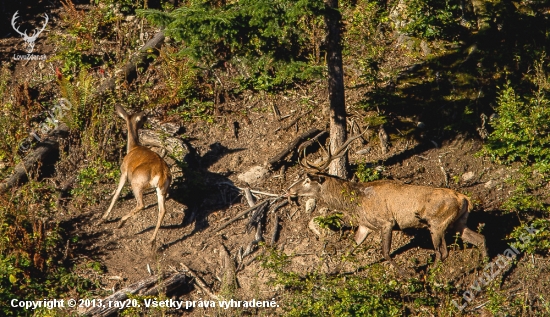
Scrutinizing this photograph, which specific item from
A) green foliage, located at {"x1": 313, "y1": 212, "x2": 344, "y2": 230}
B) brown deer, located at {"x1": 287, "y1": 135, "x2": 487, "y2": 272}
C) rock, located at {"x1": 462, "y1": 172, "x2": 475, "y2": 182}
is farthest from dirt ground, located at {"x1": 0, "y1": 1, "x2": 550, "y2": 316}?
brown deer, located at {"x1": 287, "y1": 135, "x2": 487, "y2": 272}

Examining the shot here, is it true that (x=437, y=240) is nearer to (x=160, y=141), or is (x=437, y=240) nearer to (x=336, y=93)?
(x=336, y=93)

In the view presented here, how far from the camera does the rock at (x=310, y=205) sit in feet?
41.9

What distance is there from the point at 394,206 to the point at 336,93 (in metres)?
2.17

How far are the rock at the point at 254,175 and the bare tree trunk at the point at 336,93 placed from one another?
118cm

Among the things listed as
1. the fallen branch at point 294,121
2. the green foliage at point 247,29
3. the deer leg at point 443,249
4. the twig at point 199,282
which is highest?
the green foliage at point 247,29

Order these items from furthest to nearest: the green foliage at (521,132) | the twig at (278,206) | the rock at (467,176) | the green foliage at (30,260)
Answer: the rock at (467,176)
the green foliage at (521,132)
the twig at (278,206)
the green foliage at (30,260)

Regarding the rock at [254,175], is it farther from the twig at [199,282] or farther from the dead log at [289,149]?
the twig at [199,282]

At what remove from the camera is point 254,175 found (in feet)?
44.1

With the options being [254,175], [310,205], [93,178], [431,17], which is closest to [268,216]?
[310,205]

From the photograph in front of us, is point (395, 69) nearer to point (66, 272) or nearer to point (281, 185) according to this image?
point (281, 185)

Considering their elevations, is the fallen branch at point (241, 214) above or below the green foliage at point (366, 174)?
below

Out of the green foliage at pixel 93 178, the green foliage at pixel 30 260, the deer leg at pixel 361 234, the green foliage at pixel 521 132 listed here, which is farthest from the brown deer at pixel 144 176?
the green foliage at pixel 521 132

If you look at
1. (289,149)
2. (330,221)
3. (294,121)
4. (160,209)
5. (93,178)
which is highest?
(294,121)

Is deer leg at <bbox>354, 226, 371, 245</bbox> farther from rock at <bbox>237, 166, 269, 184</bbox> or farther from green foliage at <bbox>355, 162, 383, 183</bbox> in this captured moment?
rock at <bbox>237, 166, 269, 184</bbox>
